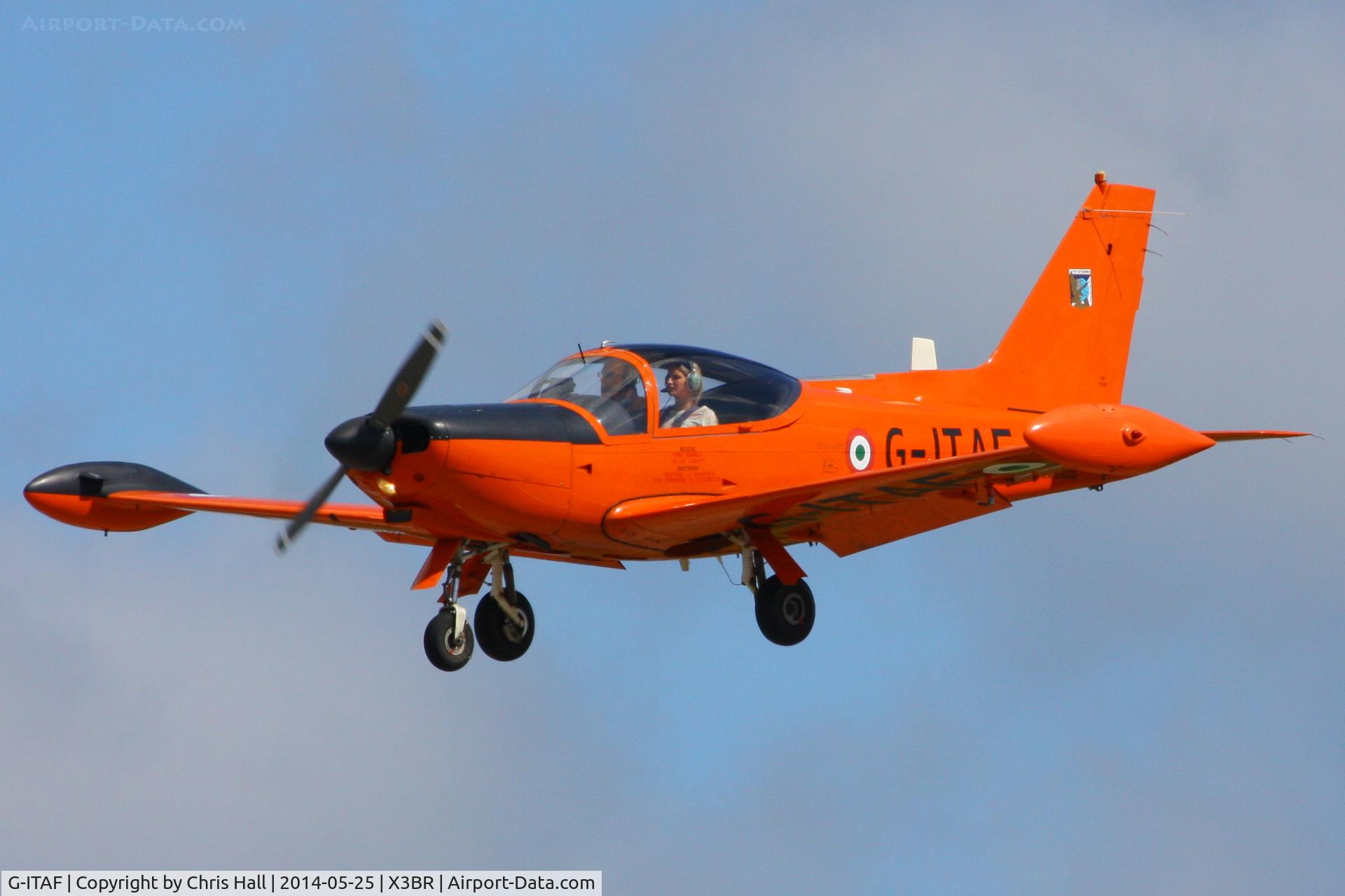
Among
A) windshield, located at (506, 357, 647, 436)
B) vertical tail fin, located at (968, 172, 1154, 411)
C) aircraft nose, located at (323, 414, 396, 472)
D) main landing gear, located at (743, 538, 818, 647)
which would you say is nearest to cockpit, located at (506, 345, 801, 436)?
windshield, located at (506, 357, 647, 436)

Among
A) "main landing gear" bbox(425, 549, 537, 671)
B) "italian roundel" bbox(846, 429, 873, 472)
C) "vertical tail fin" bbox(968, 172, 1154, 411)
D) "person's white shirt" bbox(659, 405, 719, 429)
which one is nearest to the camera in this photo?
"person's white shirt" bbox(659, 405, 719, 429)

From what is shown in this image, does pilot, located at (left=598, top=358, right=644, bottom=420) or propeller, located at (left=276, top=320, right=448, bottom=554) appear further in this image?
pilot, located at (left=598, top=358, right=644, bottom=420)

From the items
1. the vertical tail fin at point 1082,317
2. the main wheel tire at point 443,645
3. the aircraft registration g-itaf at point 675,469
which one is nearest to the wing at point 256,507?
the aircraft registration g-itaf at point 675,469

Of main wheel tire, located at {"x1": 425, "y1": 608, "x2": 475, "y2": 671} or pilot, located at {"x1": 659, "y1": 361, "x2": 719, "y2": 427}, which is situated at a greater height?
pilot, located at {"x1": 659, "y1": 361, "x2": 719, "y2": 427}

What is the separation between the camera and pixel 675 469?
1703cm

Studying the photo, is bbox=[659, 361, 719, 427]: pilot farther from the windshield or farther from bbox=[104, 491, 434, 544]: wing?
bbox=[104, 491, 434, 544]: wing

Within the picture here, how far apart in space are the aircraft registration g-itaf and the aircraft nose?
2cm

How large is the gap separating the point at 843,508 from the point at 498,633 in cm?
339

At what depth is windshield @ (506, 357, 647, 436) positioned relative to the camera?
16.8 metres

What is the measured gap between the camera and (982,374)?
20328 millimetres

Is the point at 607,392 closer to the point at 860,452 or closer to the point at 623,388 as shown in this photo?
the point at 623,388

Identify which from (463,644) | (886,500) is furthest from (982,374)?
(463,644)

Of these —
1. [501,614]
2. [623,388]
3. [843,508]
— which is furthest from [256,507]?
[843,508]

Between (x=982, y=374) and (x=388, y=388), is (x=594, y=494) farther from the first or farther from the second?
(x=982, y=374)
